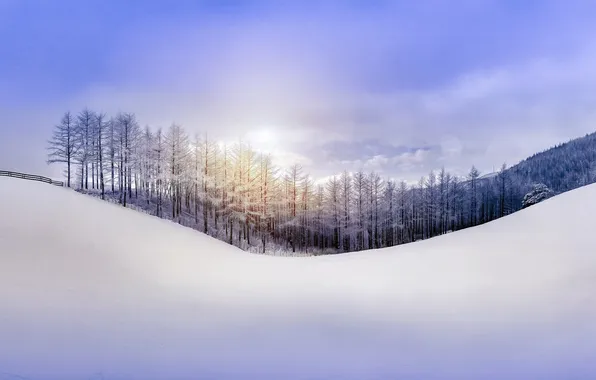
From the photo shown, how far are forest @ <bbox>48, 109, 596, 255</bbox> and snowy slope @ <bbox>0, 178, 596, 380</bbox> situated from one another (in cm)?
1620

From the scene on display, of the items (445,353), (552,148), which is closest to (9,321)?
(445,353)

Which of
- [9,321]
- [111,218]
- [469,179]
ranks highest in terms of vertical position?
[469,179]

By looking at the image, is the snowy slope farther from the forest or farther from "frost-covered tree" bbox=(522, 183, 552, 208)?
"frost-covered tree" bbox=(522, 183, 552, 208)

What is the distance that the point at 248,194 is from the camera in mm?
31188

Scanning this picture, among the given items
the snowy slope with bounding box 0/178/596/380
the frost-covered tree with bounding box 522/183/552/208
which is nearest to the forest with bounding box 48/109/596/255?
the frost-covered tree with bounding box 522/183/552/208

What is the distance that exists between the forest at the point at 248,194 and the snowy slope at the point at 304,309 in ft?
53.1

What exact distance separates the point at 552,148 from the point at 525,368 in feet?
359

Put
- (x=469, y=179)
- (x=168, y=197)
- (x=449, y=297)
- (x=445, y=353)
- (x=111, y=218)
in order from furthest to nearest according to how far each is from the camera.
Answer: (x=469, y=179) < (x=168, y=197) < (x=111, y=218) < (x=449, y=297) < (x=445, y=353)

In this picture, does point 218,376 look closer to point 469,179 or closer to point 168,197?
point 168,197

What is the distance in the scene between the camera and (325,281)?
37.3 feet

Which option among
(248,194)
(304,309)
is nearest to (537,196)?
(248,194)

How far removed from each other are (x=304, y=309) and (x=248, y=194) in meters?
23.2

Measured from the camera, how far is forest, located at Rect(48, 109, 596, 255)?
99.7 feet

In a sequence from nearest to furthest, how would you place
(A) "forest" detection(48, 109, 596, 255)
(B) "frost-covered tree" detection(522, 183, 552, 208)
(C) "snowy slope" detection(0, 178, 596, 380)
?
(C) "snowy slope" detection(0, 178, 596, 380)
(A) "forest" detection(48, 109, 596, 255)
(B) "frost-covered tree" detection(522, 183, 552, 208)
